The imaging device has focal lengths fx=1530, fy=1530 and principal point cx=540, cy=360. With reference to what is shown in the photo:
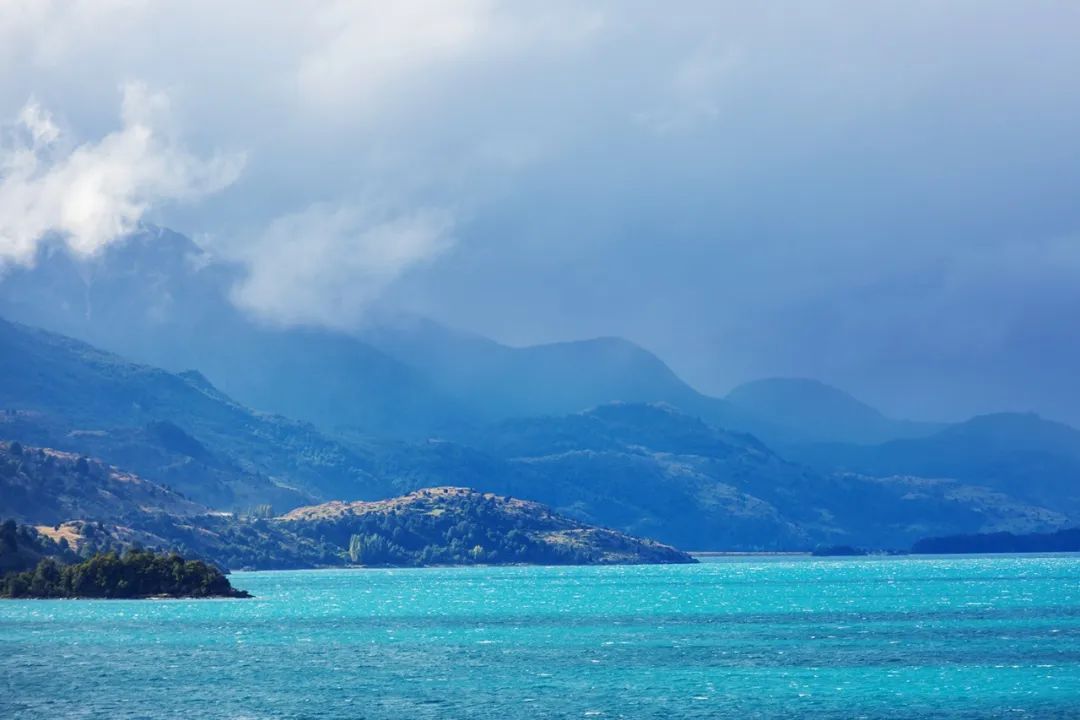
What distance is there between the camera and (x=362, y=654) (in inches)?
7205

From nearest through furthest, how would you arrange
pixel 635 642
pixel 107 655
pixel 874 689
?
pixel 874 689 < pixel 107 655 < pixel 635 642

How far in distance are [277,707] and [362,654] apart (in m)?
49.5

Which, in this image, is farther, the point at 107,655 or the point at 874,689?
the point at 107,655

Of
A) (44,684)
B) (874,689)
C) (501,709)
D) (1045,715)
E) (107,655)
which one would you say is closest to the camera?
(1045,715)

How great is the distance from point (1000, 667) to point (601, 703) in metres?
48.3

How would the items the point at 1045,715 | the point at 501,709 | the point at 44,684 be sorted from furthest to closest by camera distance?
the point at 44,684, the point at 501,709, the point at 1045,715

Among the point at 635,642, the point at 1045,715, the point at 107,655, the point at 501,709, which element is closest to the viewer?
the point at 1045,715

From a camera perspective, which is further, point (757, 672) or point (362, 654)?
point (362, 654)

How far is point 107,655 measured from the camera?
182875 mm

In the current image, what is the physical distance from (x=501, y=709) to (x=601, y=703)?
29.4 feet

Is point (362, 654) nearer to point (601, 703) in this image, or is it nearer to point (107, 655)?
point (107, 655)

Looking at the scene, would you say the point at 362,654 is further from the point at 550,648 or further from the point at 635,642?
the point at 635,642

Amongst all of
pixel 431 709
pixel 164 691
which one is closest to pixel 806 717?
pixel 431 709

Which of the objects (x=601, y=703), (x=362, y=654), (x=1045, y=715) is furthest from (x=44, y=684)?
(x=1045, y=715)
